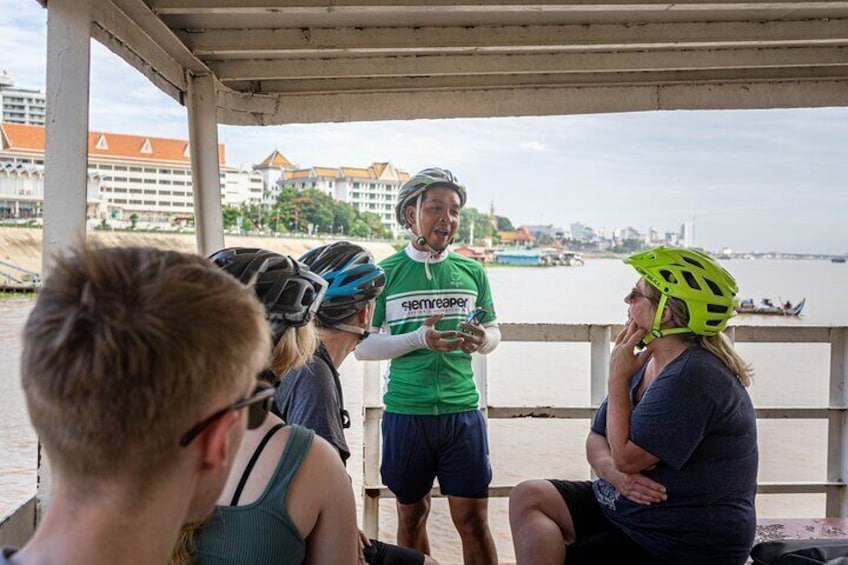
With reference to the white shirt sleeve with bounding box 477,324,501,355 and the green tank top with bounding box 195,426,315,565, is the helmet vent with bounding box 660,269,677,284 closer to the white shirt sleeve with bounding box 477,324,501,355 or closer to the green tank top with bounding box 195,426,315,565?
the white shirt sleeve with bounding box 477,324,501,355

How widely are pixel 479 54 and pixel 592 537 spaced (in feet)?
6.87

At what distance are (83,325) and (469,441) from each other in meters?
2.83

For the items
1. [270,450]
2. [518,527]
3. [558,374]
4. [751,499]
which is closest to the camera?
[270,450]

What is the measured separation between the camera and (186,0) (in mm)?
2861

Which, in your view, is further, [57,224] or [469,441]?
[469,441]

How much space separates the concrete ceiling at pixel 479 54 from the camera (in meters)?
3.01

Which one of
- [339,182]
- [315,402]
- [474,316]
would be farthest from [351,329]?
[339,182]

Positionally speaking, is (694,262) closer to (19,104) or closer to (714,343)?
(714,343)

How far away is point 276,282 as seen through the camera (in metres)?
1.90

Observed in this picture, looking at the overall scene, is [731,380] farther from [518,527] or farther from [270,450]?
[270,450]

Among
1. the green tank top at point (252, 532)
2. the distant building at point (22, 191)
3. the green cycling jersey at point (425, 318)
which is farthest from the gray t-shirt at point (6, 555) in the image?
the green cycling jersey at point (425, 318)

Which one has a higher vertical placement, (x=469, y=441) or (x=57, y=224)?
(x=57, y=224)

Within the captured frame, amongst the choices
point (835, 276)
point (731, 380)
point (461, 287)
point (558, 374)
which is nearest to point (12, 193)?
point (461, 287)

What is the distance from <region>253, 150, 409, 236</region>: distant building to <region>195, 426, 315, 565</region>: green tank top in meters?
3.92
